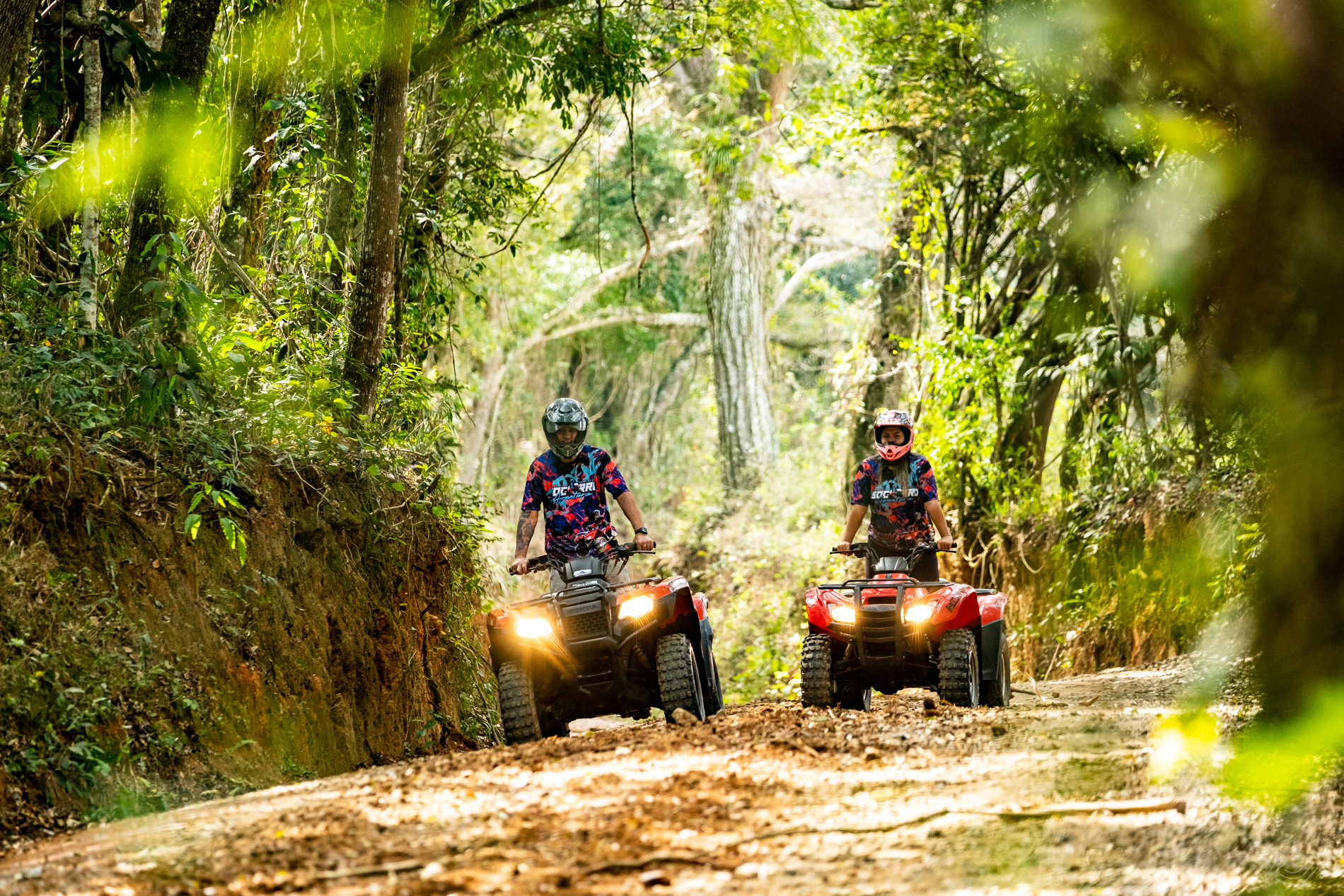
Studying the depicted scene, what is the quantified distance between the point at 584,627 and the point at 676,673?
0.62 meters

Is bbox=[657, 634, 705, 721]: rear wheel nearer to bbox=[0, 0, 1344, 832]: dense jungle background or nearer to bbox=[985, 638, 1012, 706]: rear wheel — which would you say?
bbox=[0, 0, 1344, 832]: dense jungle background

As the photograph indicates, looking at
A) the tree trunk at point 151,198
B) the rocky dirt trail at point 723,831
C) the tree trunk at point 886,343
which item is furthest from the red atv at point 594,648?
the tree trunk at point 886,343

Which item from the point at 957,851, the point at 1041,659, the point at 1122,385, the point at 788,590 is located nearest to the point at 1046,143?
the point at 957,851

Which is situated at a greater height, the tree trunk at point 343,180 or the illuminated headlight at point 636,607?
the tree trunk at point 343,180

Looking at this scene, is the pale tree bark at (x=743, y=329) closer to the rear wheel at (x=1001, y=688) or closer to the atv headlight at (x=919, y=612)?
the rear wheel at (x=1001, y=688)

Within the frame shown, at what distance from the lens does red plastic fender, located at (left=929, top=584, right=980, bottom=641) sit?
8297mm

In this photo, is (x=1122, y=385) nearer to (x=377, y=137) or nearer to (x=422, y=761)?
(x=377, y=137)

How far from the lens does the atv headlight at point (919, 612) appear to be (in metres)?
8.31

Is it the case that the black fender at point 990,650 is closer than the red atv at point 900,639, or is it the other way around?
the red atv at point 900,639

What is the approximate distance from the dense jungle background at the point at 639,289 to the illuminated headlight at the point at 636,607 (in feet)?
7.08

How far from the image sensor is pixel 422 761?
21.7ft

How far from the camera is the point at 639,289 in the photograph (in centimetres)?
1336

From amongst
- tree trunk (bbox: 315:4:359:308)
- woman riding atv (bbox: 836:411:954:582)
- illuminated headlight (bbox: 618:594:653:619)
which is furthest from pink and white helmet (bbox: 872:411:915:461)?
tree trunk (bbox: 315:4:359:308)

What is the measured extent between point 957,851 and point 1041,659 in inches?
419
